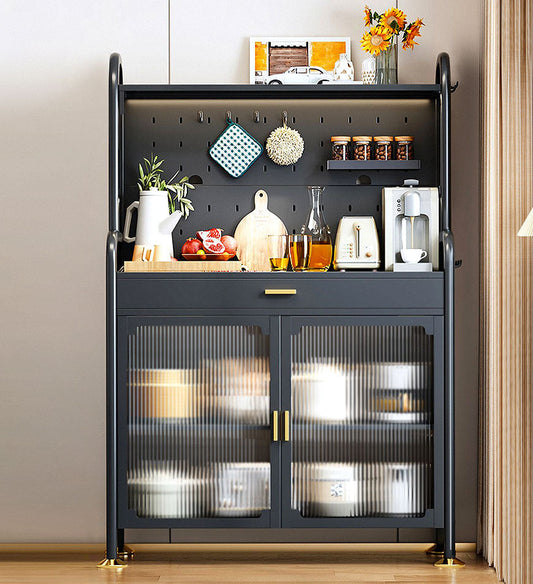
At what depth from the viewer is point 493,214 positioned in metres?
2.59

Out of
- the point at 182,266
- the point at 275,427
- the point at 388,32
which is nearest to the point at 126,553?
the point at 275,427

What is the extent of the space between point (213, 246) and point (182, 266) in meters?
0.16

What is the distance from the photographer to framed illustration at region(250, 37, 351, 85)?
9.50ft

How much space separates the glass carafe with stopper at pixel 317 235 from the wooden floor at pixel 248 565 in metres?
1.09

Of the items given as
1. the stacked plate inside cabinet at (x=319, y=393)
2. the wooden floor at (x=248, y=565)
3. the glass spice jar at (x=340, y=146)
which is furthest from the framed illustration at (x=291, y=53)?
the wooden floor at (x=248, y=565)

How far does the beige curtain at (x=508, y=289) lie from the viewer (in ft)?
7.78

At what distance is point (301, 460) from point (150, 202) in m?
1.09

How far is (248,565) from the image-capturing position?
2715 mm

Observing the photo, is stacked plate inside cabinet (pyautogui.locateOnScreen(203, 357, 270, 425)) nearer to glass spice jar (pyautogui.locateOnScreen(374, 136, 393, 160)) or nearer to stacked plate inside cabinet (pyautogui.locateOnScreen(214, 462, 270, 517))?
stacked plate inside cabinet (pyautogui.locateOnScreen(214, 462, 270, 517))

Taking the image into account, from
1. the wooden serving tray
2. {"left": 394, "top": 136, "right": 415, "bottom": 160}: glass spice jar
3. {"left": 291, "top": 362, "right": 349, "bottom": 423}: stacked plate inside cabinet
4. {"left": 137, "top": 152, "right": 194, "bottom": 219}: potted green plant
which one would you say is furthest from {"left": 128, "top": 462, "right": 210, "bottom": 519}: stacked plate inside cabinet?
{"left": 394, "top": 136, "right": 415, "bottom": 160}: glass spice jar

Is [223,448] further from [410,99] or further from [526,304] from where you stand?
[410,99]

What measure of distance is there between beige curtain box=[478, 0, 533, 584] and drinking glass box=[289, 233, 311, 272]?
0.65m

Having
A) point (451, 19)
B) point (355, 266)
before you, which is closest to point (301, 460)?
point (355, 266)

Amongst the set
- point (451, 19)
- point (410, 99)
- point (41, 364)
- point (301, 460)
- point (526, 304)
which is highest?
point (451, 19)
